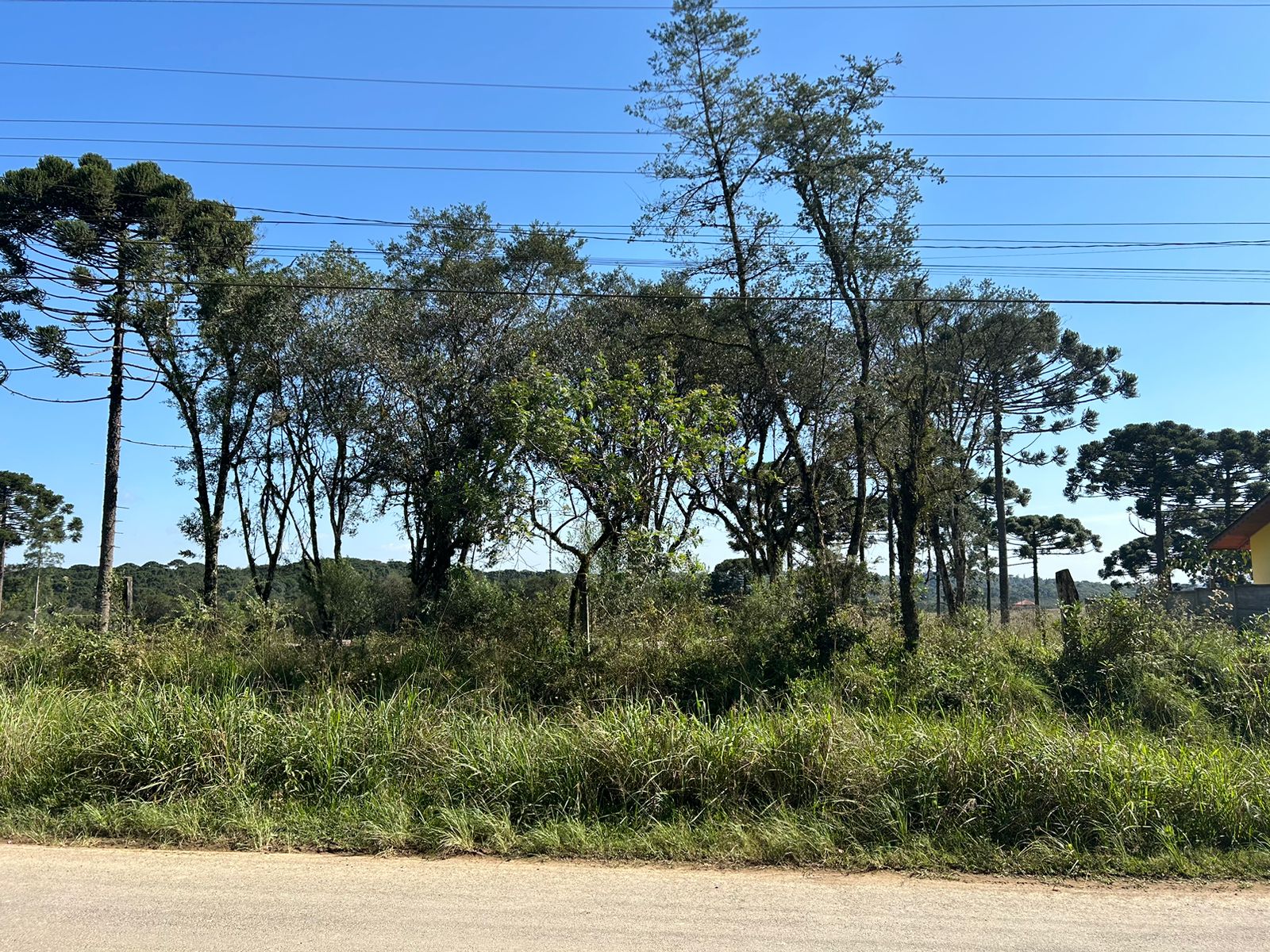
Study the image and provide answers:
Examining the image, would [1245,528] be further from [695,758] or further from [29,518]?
[29,518]

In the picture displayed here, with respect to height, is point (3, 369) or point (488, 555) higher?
point (3, 369)

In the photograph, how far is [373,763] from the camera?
7.15 meters

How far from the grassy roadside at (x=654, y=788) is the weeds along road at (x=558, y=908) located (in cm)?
35

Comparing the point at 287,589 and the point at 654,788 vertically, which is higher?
the point at 287,589

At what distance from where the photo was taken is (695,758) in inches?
267

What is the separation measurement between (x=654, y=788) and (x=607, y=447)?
512 cm

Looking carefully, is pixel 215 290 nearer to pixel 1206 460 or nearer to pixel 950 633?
pixel 950 633

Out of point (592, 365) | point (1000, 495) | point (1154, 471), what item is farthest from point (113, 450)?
point (1154, 471)

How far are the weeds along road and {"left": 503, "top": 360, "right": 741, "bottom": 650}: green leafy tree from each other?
537 cm

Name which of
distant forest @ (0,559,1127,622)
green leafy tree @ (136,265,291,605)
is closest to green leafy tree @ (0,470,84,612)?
distant forest @ (0,559,1127,622)

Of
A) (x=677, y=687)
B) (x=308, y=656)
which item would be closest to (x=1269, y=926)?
(x=677, y=687)

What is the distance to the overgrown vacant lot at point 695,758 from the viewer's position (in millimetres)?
6043

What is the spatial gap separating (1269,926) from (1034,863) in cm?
131

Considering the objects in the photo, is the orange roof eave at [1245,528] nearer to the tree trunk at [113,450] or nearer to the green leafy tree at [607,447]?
the green leafy tree at [607,447]
